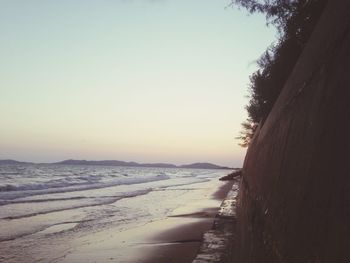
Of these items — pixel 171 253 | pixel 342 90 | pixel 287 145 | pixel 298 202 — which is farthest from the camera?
pixel 171 253

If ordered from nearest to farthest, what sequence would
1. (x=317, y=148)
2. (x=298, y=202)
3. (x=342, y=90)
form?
1. (x=342, y=90)
2. (x=317, y=148)
3. (x=298, y=202)

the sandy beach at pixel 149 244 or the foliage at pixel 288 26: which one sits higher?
the foliage at pixel 288 26

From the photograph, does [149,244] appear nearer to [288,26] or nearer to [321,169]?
[288,26]

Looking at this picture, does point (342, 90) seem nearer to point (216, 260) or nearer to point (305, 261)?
point (305, 261)

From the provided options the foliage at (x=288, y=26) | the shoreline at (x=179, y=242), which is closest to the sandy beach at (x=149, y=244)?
the shoreline at (x=179, y=242)

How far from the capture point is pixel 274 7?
30.8ft

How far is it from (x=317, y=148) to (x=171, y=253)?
793cm

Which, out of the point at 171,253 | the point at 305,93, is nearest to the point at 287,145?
the point at 305,93

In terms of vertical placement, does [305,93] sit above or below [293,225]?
above

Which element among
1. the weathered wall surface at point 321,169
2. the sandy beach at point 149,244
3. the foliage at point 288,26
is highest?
the foliage at point 288,26

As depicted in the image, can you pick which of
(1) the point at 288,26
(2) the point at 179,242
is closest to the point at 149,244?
(2) the point at 179,242

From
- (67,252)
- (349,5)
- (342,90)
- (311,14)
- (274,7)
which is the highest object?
(274,7)

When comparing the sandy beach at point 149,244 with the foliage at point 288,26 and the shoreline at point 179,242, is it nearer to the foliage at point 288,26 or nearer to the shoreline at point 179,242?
the shoreline at point 179,242

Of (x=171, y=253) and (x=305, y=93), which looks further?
(x=171, y=253)
